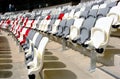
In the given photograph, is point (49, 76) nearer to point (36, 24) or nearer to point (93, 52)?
point (93, 52)

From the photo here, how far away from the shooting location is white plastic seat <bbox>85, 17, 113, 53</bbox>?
1.76 m

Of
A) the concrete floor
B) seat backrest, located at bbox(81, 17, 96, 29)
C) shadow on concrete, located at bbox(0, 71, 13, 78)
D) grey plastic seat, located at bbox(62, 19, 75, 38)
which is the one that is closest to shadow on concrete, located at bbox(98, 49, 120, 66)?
the concrete floor

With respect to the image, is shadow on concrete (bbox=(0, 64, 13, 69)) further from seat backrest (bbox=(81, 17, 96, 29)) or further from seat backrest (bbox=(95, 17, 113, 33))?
seat backrest (bbox=(95, 17, 113, 33))

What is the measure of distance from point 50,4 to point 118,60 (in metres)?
9.12

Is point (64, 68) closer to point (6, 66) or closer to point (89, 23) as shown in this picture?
point (89, 23)

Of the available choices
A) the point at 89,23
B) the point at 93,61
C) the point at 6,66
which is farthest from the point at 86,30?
the point at 6,66

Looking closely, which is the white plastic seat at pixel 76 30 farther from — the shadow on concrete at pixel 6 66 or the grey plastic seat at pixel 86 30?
the shadow on concrete at pixel 6 66

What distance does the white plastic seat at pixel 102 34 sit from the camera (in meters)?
1.76

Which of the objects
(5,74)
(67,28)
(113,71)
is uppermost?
(67,28)

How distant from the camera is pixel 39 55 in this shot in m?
1.62

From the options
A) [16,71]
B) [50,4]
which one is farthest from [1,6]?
[16,71]

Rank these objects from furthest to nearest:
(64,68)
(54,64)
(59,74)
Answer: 1. (54,64)
2. (64,68)
3. (59,74)

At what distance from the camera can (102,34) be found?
5.95 feet

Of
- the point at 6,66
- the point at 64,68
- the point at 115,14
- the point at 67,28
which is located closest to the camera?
the point at 64,68
